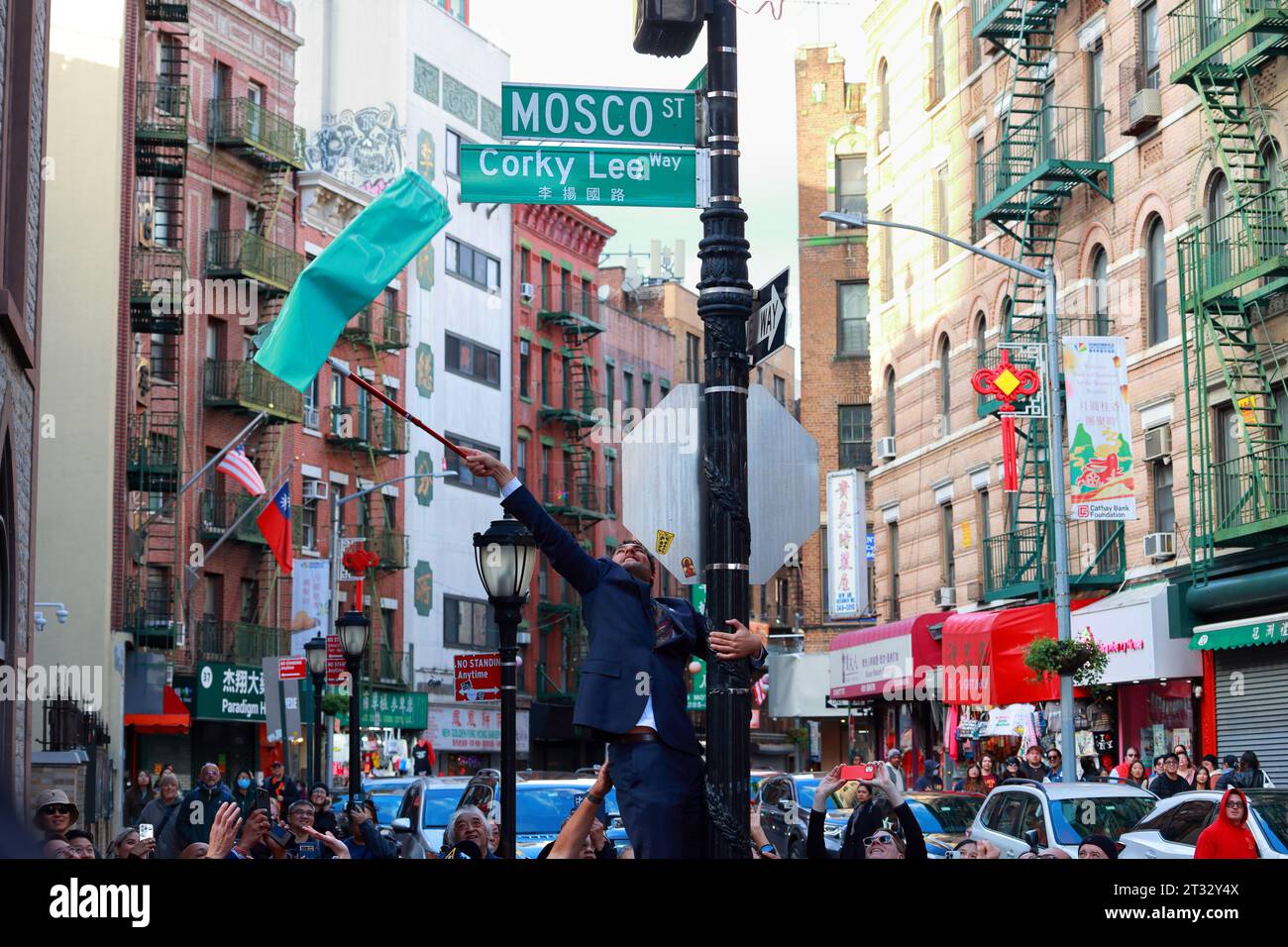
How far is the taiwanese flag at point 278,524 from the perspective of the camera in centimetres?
4041

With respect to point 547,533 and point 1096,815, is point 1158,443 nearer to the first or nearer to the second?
point 1096,815

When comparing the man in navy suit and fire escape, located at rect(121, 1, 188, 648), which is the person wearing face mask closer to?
the man in navy suit

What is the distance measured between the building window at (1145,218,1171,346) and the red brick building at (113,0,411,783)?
68.5ft

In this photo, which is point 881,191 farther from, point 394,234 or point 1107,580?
point 394,234

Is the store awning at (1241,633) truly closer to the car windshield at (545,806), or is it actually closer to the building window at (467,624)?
the car windshield at (545,806)

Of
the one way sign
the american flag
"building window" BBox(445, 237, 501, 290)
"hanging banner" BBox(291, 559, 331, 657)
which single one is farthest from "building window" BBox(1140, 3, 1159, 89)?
"building window" BBox(445, 237, 501, 290)

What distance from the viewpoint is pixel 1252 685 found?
2800cm

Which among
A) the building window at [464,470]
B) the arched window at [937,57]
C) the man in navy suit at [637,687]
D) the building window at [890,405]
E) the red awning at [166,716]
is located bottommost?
the red awning at [166,716]

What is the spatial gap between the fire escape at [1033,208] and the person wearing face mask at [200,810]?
1771 centimetres

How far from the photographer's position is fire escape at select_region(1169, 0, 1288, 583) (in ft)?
88.2

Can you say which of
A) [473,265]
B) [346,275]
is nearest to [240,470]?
[346,275]

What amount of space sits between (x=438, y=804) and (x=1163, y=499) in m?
15.7

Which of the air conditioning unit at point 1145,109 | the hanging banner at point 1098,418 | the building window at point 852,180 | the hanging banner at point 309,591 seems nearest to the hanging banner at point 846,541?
the building window at point 852,180

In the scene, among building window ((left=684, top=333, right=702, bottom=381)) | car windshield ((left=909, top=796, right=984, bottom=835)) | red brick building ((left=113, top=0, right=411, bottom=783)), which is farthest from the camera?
building window ((left=684, top=333, right=702, bottom=381))
